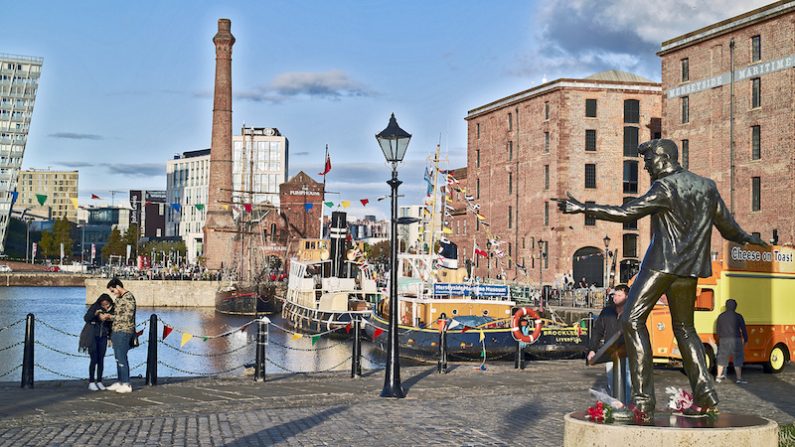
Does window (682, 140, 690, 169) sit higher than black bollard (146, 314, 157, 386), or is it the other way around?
window (682, 140, 690, 169)

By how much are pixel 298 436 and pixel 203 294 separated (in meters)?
75.1

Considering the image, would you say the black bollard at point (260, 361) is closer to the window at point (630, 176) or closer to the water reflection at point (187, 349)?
the water reflection at point (187, 349)

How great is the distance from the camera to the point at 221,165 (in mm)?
97188

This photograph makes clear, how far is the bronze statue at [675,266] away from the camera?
29.8 ft

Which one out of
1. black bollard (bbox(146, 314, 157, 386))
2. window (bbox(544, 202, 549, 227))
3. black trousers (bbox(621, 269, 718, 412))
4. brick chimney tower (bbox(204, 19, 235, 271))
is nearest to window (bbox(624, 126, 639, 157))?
window (bbox(544, 202, 549, 227))

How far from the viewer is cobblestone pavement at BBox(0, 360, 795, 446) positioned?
472 inches

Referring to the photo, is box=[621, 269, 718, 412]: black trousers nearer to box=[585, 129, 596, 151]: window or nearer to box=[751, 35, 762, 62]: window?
box=[751, 35, 762, 62]: window

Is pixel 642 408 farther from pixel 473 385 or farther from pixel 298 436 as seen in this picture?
pixel 473 385

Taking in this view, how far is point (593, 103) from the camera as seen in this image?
69.2m

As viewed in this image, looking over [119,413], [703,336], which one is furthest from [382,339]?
[119,413]

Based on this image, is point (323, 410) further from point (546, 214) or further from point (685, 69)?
point (546, 214)

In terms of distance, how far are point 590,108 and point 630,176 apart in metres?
5.72

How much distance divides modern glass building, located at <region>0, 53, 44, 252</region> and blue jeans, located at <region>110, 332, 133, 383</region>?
479ft

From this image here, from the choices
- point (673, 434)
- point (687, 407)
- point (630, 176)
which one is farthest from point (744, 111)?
point (673, 434)
